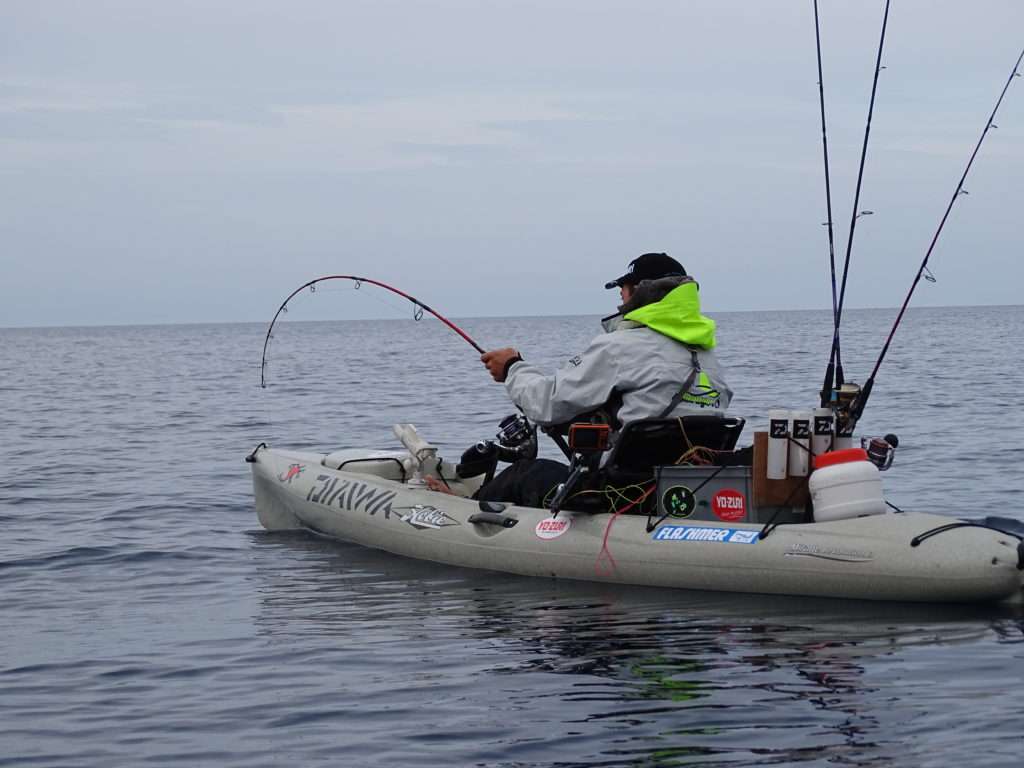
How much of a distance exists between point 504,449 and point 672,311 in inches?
58.9

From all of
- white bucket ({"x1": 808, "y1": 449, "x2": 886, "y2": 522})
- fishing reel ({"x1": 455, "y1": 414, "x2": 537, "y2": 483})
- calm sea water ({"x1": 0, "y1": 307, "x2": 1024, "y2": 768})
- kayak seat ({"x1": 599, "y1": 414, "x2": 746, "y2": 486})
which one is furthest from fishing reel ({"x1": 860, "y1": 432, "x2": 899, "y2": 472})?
fishing reel ({"x1": 455, "y1": 414, "x2": 537, "y2": 483})

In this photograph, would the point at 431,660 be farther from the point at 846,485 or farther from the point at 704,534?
the point at 846,485

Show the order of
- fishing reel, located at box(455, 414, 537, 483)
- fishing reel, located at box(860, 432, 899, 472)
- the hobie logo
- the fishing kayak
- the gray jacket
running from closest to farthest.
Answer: the fishing kayak, fishing reel, located at box(860, 432, 899, 472), the gray jacket, the hobie logo, fishing reel, located at box(455, 414, 537, 483)

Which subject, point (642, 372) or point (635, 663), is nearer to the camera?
point (635, 663)

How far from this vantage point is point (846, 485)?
20.2ft

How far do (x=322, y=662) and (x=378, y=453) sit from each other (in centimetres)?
326

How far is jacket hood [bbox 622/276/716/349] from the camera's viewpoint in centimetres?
650

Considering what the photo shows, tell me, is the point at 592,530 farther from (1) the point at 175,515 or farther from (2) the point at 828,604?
(1) the point at 175,515

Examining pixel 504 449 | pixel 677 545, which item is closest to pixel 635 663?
pixel 677 545

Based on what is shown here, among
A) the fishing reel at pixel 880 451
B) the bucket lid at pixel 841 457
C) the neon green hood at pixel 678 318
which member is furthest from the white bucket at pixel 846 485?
the neon green hood at pixel 678 318

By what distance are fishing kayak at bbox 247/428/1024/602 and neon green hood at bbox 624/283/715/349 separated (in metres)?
0.85

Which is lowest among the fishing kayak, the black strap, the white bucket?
the fishing kayak

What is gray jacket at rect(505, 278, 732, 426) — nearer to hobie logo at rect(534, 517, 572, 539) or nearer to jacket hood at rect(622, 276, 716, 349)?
jacket hood at rect(622, 276, 716, 349)

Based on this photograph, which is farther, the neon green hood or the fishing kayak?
the neon green hood
